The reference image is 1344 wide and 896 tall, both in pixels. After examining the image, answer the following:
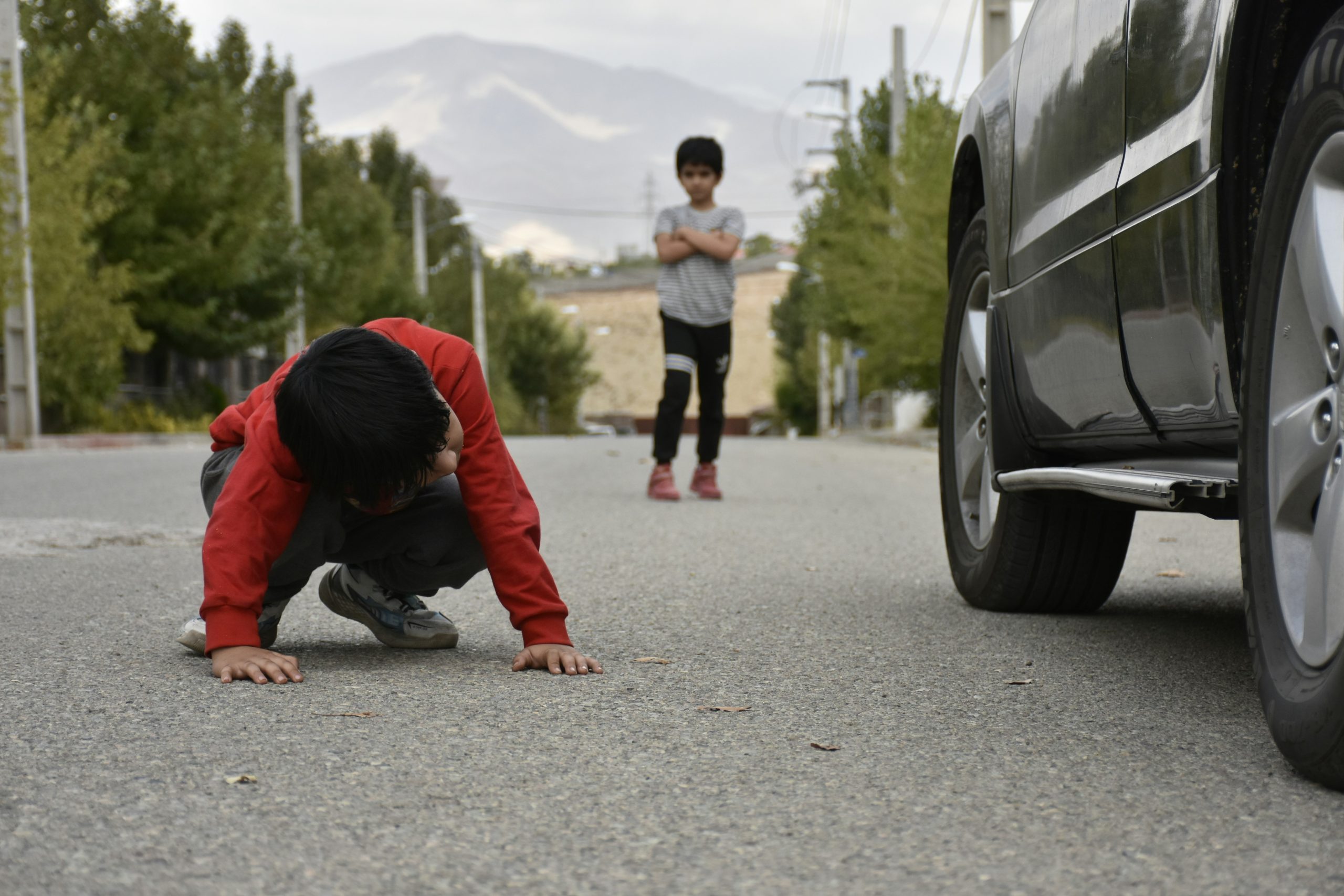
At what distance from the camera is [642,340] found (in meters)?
104

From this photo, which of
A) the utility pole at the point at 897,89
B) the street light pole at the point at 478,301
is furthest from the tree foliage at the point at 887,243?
the street light pole at the point at 478,301

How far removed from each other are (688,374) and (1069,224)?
16.5ft

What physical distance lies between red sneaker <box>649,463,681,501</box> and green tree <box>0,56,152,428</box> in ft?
42.3

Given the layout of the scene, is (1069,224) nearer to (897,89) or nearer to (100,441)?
(100,441)

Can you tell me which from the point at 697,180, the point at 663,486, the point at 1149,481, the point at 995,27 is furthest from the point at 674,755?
the point at 995,27

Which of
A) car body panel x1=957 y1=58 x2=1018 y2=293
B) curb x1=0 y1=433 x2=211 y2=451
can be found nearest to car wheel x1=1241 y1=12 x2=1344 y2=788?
car body panel x1=957 y1=58 x2=1018 y2=293

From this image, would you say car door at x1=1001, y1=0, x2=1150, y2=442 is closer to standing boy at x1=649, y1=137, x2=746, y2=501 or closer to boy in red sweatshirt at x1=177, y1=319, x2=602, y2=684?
boy in red sweatshirt at x1=177, y1=319, x2=602, y2=684

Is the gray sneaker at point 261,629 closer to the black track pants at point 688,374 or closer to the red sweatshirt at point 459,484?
the red sweatshirt at point 459,484

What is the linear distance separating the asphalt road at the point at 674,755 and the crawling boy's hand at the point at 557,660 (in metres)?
0.05

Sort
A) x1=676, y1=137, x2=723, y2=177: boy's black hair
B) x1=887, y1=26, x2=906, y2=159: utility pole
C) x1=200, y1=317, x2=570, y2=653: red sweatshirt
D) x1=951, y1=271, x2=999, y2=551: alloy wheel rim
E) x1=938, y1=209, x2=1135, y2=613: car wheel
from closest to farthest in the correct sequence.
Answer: x1=200, y1=317, x2=570, y2=653: red sweatshirt < x1=938, y1=209, x2=1135, y2=613: car wheel < x1=951, y1=271, x2=999, y2=551: alloy wheel rim < x1=676, y1=137, x2=723, y2=177: boy's black hair < x1=887, y1=26, x2=906, y2=159: utility pole

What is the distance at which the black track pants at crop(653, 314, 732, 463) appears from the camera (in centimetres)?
786

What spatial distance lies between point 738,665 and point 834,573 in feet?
5.92

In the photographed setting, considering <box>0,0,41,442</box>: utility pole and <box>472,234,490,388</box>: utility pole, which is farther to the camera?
<box>472,234,490,388</box>: utility pole

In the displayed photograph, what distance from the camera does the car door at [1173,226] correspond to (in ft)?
7.43
